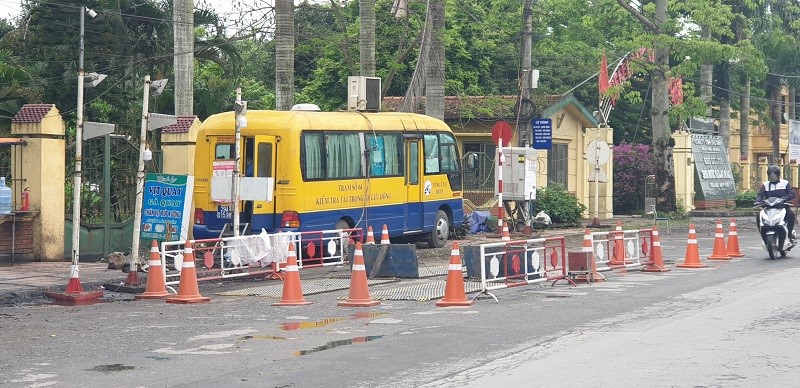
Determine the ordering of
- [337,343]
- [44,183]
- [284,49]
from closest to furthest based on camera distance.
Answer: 1. [337,343]
2. [44,183]
3. [284,49]

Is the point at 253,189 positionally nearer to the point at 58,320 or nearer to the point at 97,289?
the point at 97,289

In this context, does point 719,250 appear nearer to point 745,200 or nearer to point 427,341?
point 427,341

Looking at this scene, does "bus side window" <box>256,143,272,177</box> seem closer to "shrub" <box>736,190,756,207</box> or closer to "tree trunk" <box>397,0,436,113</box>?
"tree trunk" <box>397,0,436,113</box>

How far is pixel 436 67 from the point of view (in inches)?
1131

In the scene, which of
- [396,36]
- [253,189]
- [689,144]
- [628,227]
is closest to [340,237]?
[253,189]

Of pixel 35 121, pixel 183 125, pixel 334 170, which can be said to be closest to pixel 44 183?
pixel 35 121

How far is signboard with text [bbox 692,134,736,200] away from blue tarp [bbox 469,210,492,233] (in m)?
20.1

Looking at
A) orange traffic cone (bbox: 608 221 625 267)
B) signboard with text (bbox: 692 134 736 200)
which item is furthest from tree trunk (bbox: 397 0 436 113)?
signboard with text (bbox: 692 134 736 200)

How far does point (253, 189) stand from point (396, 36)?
18.8 m

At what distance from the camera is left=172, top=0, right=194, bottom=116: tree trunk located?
22.6 metres

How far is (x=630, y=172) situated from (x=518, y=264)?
29265 millimetres

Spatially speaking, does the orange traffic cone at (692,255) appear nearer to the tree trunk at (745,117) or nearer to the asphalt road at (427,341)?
the asphalt road at (427,341)

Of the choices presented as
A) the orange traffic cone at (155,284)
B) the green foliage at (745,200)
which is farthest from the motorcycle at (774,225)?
the green foliage at (745,200)

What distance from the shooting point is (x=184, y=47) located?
74.2 feet
